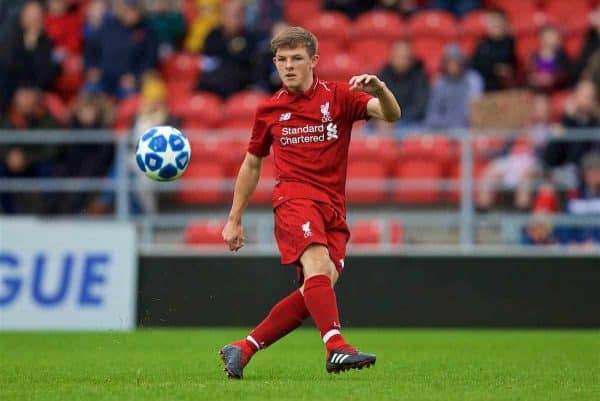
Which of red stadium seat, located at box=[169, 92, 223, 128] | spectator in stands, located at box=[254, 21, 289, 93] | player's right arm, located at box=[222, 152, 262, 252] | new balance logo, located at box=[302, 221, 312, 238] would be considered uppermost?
spectator in stands, located at box=[254, 21, 289, 93]

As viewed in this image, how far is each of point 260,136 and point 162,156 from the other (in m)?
0.76

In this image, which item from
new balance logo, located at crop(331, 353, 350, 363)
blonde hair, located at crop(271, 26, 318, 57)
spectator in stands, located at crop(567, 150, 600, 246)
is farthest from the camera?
spectator in stands, located at crop(567, 150, 600, 246)

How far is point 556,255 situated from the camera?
521 inches

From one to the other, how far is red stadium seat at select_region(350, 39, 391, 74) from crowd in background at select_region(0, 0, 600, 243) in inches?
12.5

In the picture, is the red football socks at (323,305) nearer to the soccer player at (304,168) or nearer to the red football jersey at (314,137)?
the soccer player at (304,168)

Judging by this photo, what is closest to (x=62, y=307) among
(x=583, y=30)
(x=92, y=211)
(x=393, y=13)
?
(x=92, y=211)

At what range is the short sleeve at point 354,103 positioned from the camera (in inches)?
296

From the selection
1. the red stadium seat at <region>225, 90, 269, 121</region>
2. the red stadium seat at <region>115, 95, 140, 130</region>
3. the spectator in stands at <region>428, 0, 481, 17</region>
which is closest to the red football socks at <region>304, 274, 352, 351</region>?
the red stadium seat at <region>225, 90, 269, 121</region>

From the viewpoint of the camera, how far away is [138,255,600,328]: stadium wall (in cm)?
1332

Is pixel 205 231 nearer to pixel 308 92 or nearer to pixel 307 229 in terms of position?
pixel 308 92

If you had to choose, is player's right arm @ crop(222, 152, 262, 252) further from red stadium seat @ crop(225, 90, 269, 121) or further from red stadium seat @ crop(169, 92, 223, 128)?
red stadium seat @ crop(169, 92, 223, 128)

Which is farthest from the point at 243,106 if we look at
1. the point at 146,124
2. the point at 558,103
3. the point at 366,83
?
the point at 366,83

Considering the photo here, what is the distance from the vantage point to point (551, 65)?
16109 millimetres

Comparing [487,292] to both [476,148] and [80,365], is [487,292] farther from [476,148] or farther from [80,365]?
[80,365]
